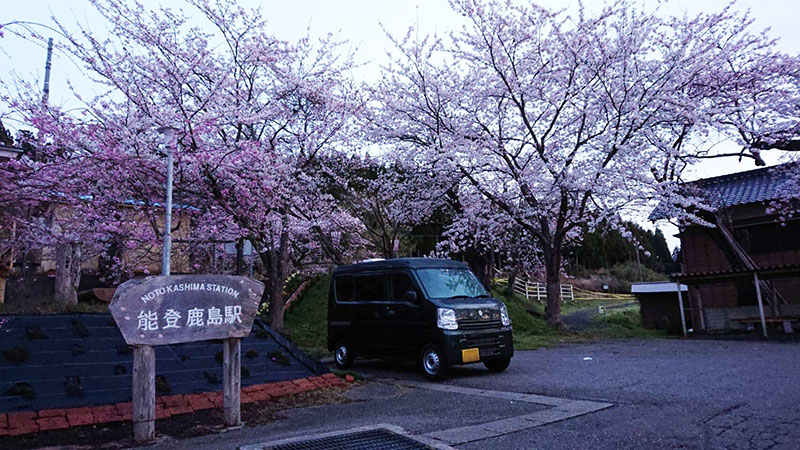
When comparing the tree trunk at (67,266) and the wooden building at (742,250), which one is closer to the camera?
the tree trunk at (67,266)

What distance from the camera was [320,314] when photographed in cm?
1714

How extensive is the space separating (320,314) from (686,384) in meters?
12.8

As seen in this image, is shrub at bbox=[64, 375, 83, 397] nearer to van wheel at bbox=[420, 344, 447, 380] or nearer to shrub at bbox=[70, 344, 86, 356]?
shrub at bbox=[70, 344, 86, 356]

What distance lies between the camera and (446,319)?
753 centimetres

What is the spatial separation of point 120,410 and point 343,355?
15.3 ft

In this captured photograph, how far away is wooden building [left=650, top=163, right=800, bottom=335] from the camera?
1537 cm

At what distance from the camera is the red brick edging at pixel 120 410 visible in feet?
15.1

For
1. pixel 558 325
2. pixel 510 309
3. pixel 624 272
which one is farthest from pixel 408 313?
pixel 624 272

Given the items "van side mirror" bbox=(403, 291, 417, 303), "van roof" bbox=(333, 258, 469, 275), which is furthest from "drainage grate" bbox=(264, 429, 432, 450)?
"van roof" bbox=(333, 258, 469, 275)

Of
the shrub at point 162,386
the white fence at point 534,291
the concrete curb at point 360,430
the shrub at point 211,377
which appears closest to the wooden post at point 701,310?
the white fence at point 534,291

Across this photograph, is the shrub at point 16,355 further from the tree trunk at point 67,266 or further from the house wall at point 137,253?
the tree trunk at point 67,266

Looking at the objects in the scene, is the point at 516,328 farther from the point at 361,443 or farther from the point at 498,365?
the point at 361,443

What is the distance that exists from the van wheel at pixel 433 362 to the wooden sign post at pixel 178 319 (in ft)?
10.7

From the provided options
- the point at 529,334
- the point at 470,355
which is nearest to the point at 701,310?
the point at 529,334
